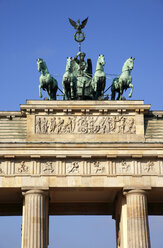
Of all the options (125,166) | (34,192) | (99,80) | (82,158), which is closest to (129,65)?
(99,80)

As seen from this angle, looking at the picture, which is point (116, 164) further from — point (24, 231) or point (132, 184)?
point (24, 231)

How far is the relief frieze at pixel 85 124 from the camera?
1460 inches

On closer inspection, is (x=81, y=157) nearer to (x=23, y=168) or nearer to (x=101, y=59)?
(x=23, y=168)

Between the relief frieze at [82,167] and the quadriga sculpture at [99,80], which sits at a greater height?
the quadriga sculpture at [99,80]

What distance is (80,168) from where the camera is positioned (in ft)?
119

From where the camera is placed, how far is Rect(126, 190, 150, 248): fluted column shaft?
34938 millimetres

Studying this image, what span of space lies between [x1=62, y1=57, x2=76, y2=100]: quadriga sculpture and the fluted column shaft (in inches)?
274

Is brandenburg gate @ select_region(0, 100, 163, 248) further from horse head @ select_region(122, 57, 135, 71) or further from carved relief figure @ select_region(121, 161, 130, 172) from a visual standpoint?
horse head @ select_region(122, 57, 135, 71)

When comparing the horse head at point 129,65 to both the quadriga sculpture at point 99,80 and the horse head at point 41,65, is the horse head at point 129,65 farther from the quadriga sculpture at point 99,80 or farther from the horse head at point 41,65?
the horse head at point 41,65

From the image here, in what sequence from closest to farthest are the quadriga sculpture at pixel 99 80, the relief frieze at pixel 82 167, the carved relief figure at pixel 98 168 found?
the relief frieze at pixel 82 167 → the carved relief figure at pixel 98 168 → the quadriga sculpture at pixel 99 80

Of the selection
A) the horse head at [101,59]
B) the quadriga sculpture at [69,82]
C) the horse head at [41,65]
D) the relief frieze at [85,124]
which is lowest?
the relief frieze at [85,124]

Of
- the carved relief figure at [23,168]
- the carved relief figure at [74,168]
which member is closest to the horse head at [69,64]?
the carved relief figure at [74,168]

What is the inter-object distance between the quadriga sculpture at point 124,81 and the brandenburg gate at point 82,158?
190 cm

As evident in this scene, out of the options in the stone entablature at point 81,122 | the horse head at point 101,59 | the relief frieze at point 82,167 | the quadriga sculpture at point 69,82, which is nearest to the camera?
the relief frieze at point 82,167
